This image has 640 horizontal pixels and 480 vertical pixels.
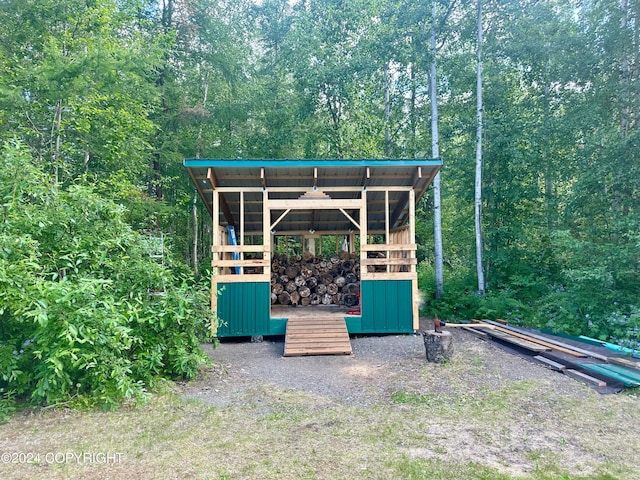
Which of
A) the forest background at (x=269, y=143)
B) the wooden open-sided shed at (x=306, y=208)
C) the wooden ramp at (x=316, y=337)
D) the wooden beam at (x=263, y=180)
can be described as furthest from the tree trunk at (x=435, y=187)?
the wooden beam at (x=263, y=180)

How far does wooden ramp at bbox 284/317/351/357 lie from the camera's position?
650cm

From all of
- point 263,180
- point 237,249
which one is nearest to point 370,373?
point 237,249

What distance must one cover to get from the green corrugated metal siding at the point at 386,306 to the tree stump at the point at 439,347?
189cm

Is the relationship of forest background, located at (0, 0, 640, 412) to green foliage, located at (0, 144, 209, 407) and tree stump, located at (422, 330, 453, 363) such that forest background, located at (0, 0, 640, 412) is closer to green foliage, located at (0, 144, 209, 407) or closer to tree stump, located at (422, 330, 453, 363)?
green foliage, located at (0, 144, 209, 407)

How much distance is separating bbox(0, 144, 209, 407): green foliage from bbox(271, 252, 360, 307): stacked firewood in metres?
4.55

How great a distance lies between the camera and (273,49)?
57.3 feet

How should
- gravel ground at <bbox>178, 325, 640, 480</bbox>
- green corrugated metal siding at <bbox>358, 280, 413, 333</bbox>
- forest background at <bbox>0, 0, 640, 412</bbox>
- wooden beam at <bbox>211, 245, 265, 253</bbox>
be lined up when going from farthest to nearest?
1. green corrugated metal siding at <bbox>358, 280, 413, 333</bbox>
2. wooden beam at <bbox>211, 245, 265, 253</bbox>
3. forest background at <bbox>0, 0, 640, 412</bbox>
4. gravel ground at <bbox>178, 325, 640, 480</bbox>

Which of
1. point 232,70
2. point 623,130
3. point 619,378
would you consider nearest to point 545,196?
point 623,130

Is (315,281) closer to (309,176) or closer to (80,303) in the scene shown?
(309,176)

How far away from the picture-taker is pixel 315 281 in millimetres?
9969

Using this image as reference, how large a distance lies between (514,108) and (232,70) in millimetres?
9995

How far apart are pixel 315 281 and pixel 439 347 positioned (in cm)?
463

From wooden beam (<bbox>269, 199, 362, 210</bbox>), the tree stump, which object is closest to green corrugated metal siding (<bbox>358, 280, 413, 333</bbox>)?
wooden beam (<bbox>269, 199, 362, 210</bbox>)

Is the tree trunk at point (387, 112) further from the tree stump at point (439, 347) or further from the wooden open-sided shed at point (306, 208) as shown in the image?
the tree stump at point (439, 347)
